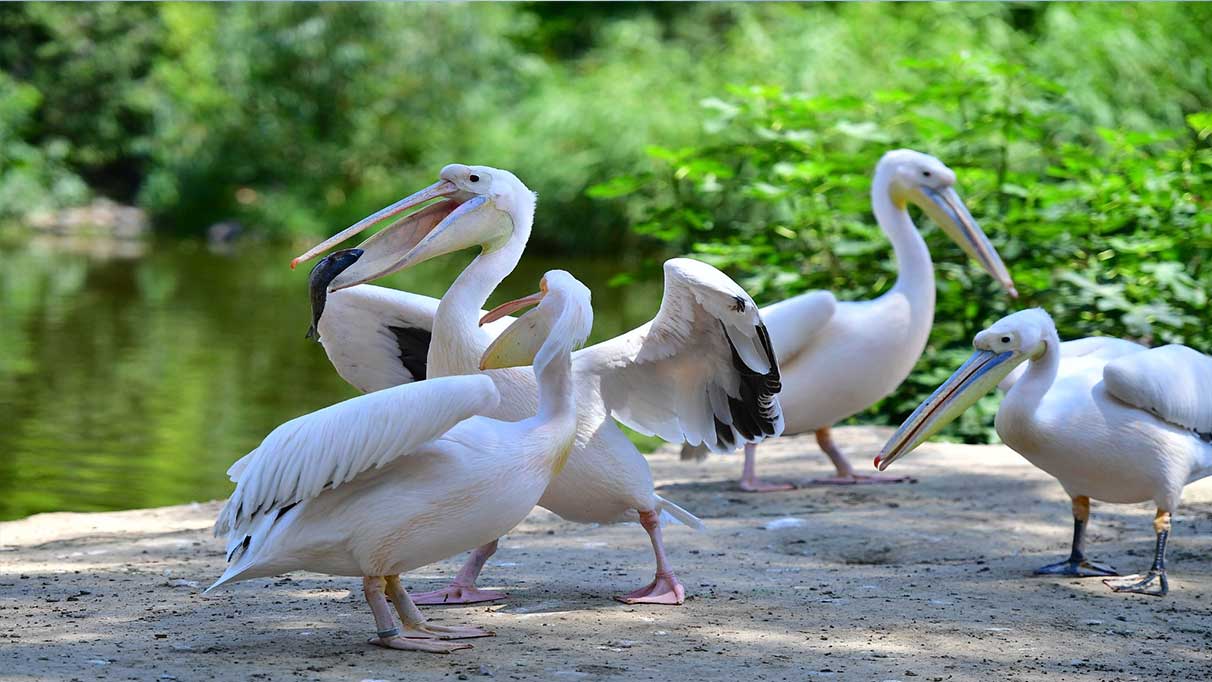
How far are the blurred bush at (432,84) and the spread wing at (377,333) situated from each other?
10300 mm

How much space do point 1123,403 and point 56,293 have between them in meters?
13.2

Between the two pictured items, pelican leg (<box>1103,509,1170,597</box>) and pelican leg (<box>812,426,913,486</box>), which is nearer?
pelican leg (<box>1103,509,1170,597</box>)

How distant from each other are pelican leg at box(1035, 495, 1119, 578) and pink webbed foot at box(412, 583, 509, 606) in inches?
65.8

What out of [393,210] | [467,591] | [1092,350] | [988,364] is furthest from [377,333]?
[1092,350]

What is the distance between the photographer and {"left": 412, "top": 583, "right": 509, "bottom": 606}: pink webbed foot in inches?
151

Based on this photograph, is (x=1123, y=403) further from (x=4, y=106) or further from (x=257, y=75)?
(x=257, y=75)

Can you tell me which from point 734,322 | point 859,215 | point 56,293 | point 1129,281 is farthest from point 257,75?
point 734,322

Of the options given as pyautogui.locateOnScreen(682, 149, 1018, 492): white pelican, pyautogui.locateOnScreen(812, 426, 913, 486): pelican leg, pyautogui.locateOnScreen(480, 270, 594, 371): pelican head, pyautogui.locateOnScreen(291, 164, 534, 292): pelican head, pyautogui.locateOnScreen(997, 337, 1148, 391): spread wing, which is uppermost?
pyautogui.locateOnScreen(291, 164, 534, 292): pelican head

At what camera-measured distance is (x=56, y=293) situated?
14.9 meters

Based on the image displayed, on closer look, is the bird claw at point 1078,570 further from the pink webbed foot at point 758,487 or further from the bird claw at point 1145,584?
the pink webbed foot at point 758,487

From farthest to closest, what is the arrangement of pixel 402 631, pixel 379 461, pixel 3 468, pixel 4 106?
1. pixel 4 106
2. pixel 3 468
3. pixel 402 631
4. pixel 379 461

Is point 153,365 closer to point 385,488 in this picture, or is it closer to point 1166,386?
point 385,488

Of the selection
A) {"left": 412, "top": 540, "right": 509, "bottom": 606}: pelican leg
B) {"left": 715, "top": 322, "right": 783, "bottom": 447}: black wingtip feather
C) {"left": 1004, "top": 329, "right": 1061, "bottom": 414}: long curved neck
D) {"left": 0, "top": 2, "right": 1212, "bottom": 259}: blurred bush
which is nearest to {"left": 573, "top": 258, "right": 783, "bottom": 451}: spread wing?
{"left": 715, "top": 322, "right": 783, "bottom": 447}: black wingtip feather

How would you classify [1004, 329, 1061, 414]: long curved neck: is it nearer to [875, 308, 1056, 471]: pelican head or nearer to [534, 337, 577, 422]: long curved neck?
[875, 308, 1056, 471]: pelican head
